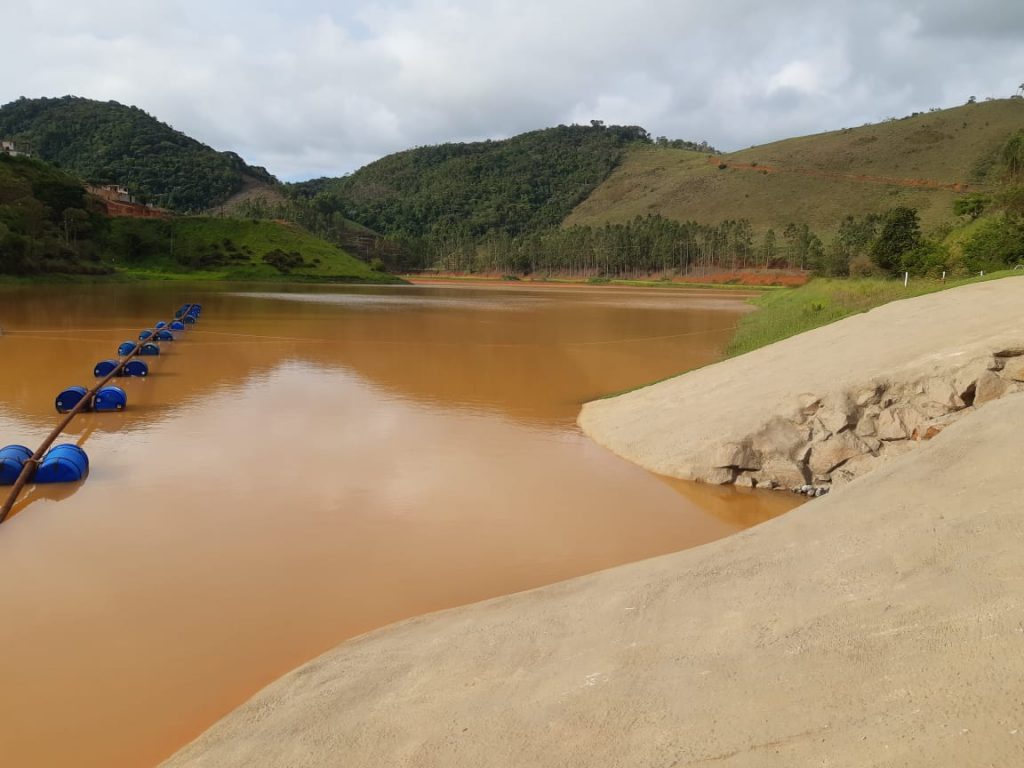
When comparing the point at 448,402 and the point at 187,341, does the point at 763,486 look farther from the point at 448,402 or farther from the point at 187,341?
the point at 187,341

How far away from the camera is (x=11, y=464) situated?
11461 mm

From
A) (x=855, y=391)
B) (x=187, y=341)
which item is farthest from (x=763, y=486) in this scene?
(x=187, y=341)

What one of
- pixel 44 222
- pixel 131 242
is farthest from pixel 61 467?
pixel 131 242

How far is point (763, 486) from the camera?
1145 centimetres

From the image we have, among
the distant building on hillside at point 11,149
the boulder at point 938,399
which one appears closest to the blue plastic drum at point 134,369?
the boulder at point 938,399

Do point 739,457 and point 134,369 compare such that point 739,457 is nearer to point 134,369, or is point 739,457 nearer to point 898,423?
point 898,423

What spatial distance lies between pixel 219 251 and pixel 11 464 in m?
95.3

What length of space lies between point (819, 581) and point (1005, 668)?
1729mm

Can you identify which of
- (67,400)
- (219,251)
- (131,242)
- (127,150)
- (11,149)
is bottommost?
(67,400)

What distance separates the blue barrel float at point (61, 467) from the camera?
37.7 ft

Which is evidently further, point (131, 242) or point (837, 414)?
point (131, 242)

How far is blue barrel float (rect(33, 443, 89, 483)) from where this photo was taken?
11.5 meters

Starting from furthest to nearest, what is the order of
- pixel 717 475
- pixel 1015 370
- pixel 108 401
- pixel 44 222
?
1. pixel 44 222
2. pixel 108 401
3. pixel 717 475
4. pixel 1015 370

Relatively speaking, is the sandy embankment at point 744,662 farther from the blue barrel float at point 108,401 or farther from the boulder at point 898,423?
the blue barrel float at point 108,401
